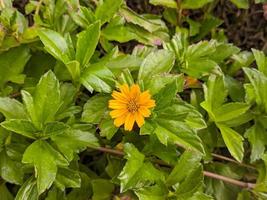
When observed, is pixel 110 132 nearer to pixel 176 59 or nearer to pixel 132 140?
pixel 132 140

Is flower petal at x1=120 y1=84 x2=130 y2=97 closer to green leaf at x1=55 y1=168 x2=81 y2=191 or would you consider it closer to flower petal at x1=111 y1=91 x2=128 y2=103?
flower petal at x1=111 y1=91 x2=128 y2=103

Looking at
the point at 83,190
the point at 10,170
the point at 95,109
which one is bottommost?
the point at 83,190

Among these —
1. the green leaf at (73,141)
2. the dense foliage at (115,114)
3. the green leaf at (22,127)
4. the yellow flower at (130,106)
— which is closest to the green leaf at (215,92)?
the dense foliage at (115,114)

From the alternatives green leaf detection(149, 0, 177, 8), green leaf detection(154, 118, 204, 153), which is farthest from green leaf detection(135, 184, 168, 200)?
green leaf detection(149, 0, 177, 8)

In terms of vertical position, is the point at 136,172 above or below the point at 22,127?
below

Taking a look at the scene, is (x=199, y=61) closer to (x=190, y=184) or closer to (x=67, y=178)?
(x=190, y=184)

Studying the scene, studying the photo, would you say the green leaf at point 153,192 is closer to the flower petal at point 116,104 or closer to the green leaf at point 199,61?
the flower petal at point 116,104

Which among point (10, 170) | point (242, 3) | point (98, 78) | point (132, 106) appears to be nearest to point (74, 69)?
point (98, 78)
